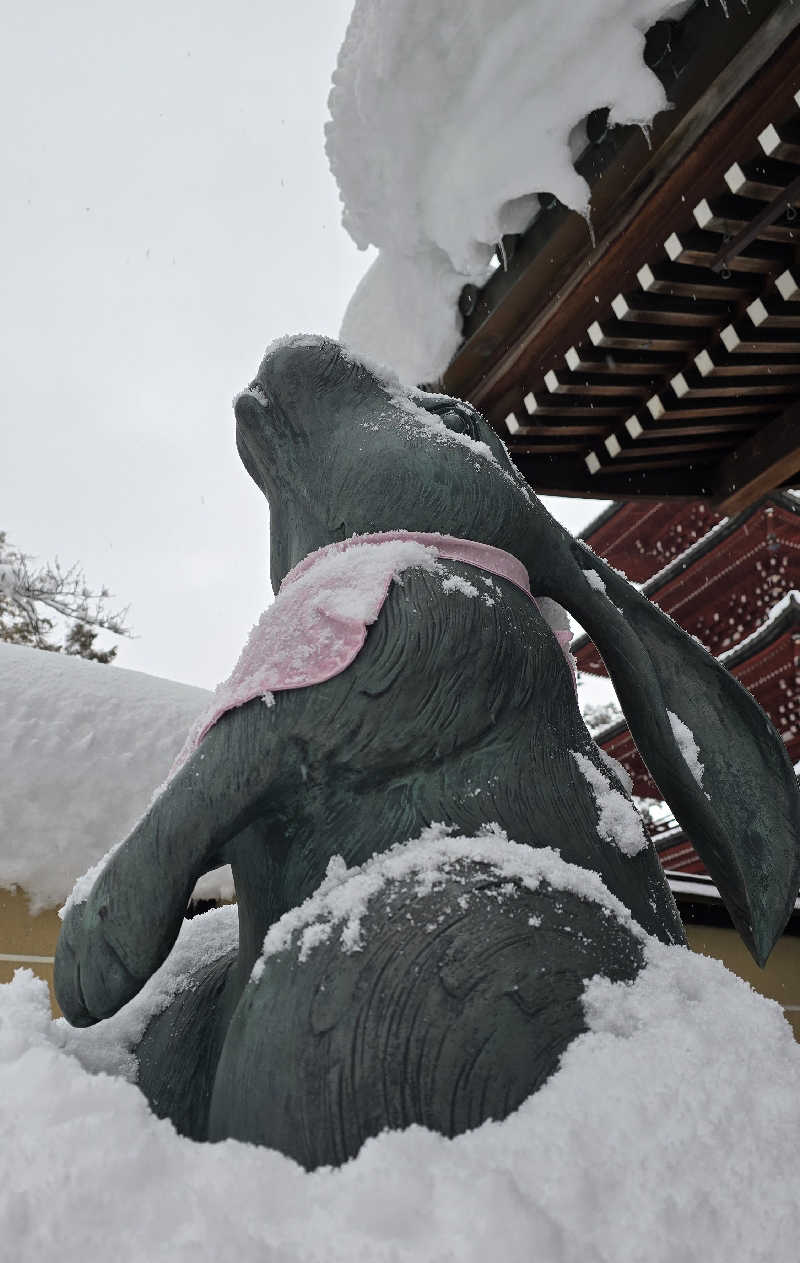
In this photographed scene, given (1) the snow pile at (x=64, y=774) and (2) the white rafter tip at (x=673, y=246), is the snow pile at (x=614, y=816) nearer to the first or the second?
(1) the snow pile at (x=64, y=774)

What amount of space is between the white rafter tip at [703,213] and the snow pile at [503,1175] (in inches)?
81.1

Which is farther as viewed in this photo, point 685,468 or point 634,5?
point 685,468

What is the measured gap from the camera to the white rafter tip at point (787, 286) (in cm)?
252

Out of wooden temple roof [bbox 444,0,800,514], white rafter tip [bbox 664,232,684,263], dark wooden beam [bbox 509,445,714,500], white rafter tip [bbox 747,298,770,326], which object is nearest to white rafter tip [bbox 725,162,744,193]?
wooden temple roof [bbox 444,0,800,514]

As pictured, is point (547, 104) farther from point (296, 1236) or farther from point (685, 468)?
point (296, 1236)

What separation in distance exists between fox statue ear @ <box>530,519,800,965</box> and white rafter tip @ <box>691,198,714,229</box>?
140 centimetres

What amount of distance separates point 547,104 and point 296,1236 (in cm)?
204

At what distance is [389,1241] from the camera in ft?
2.07

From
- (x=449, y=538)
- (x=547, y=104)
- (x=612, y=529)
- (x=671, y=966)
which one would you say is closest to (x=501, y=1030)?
(x=671, y=966)

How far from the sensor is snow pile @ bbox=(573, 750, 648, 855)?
3.42 feet

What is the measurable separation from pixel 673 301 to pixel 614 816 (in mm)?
2039

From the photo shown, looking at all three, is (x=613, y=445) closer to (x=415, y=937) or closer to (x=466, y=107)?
(x=466, y=107)

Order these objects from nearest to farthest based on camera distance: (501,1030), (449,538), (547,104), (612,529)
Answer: (501,1030), (449,538), (547,104), (612,529)

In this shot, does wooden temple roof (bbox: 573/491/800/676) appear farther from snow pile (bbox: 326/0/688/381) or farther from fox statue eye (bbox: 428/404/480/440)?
fox statue eye (bbox: 428/404/480/440)
